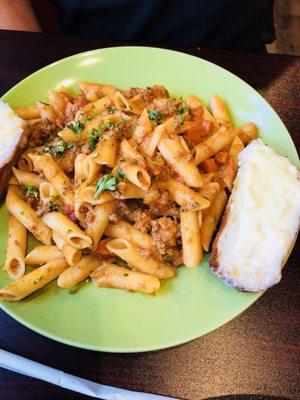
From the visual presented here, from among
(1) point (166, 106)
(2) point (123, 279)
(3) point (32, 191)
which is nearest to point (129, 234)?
(2) point (123, 279)

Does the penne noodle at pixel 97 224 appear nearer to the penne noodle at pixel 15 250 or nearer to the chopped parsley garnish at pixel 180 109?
the penne noodle at pixel 15 250

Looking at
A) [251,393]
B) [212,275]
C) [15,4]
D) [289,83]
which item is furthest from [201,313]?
[15,4]

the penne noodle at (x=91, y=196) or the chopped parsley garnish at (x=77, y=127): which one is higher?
the chopped parsley garnish at (x=77, y=127)

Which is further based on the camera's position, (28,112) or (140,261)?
(28,112)

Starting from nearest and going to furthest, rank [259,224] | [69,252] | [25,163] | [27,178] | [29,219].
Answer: [259,224] → [69,252] → [29,219] → [27,178] → [25,163]

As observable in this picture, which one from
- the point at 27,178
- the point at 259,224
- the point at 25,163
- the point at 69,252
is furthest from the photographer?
the point at 25,163

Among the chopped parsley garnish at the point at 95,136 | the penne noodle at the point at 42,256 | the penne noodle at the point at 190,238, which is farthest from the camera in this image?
the chopped parsley garnish at the point at 95,136

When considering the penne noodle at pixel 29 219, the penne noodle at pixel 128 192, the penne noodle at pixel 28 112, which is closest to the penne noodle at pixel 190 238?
the penne noodle at pixel 128 192

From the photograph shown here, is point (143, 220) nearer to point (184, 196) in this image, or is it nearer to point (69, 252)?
point (184, 196)
